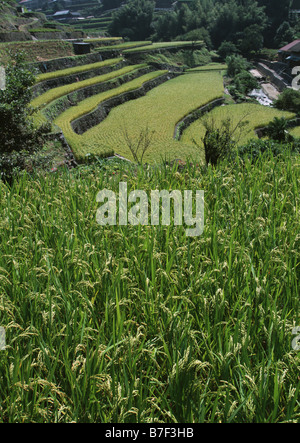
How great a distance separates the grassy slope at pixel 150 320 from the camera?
6.33 feet

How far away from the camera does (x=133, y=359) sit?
6.85 ft

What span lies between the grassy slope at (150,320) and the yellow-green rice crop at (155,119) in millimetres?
7950

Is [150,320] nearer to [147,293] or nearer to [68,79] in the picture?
[147,293]

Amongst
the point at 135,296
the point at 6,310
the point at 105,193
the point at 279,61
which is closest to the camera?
the point at 6,310

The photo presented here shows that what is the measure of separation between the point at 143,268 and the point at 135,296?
208 mm

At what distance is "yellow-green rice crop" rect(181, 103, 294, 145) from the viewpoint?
22.0 metres

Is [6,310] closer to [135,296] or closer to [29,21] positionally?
[135,296]

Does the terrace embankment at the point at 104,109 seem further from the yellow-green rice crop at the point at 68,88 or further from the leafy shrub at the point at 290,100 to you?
the leafy shrub at the point at 290,100

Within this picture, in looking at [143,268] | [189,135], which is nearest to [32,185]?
[143,268]

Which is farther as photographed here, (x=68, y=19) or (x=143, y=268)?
(x=68, y=19)

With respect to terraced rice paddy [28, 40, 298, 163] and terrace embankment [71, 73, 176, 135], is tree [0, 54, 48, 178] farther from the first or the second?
terrace embankment [71, 73, 176, 135]

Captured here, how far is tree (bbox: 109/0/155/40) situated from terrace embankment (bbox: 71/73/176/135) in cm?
3478

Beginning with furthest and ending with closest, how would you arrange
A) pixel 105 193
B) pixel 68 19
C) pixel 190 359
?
Result: pixel 68 19
pixel 105 193
pixel 190 359

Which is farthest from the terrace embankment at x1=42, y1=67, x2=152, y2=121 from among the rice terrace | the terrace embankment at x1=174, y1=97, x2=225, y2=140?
the rice terrace
